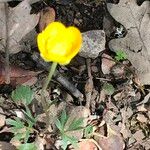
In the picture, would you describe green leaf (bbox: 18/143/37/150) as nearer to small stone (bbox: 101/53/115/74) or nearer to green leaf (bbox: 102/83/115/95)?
green leaf (bbox: 102/83/115/95)

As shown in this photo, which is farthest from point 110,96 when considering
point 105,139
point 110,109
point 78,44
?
point 78,44

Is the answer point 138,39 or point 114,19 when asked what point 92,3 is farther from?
point 138,39

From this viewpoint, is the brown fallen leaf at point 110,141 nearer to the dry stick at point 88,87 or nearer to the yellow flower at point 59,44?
the dry stick at point 88,87

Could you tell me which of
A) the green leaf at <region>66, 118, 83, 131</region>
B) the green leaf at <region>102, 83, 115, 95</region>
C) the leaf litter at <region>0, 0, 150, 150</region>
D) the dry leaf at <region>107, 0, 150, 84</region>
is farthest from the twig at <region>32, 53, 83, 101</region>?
the dry leaf at <region>107, 0, 150, 84</region>

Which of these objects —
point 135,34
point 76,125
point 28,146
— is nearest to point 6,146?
point 28,146

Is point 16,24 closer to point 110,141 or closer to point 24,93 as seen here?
point 24,93

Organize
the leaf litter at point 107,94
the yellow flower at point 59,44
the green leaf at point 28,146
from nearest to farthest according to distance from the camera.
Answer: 1. the yellow flower at point 59,44
2. the green leaf at point 28,146
3. the leaf litter at point 107,94

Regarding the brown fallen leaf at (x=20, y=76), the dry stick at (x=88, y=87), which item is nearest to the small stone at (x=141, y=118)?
the dry stick at (x=88, y=87)
